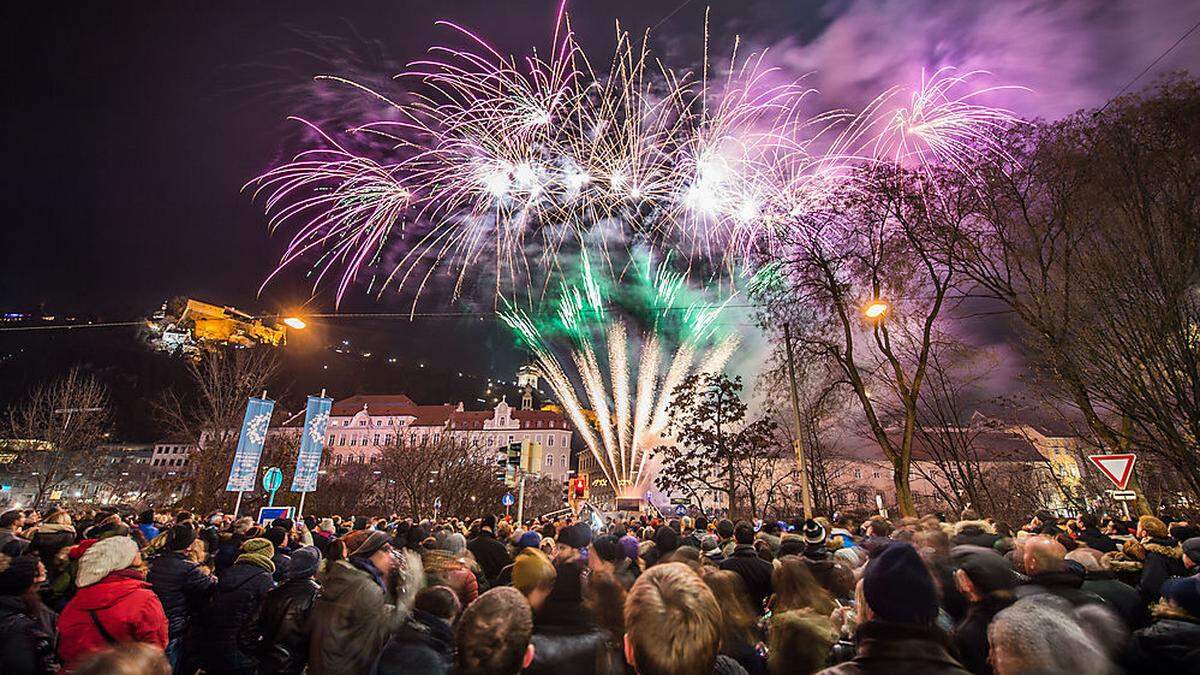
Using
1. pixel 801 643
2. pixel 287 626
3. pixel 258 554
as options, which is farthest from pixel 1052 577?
pixel 258 554

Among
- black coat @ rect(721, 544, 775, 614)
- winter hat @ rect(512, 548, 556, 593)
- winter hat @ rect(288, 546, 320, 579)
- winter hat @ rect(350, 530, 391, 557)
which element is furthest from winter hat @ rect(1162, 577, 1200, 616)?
winter hat @ rect(288, 546, 320, 579)

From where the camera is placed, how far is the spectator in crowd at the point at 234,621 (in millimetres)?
5500

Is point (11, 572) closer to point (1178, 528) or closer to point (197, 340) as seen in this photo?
point (197, 340)

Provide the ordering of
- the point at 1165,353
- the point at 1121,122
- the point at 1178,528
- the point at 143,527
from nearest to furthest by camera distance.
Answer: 1. the point at 1178,528
2. the point at 1165,353
3. the point at 143,527
4. the point at 1121,122

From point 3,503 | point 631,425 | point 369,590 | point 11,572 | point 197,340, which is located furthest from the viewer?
point 3,503

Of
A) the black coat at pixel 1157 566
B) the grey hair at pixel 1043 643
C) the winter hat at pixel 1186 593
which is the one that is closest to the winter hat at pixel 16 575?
the grey hair at pixel 1043 643

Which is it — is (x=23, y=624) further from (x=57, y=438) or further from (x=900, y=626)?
(x=57, y=438)

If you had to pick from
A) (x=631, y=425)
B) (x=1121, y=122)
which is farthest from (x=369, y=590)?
(x=631, y=425)

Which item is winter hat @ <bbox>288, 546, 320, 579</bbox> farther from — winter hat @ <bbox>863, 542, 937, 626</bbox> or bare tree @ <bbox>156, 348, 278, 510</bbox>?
bare tree @ <bbox>156, 348, 278, 510</bbox>

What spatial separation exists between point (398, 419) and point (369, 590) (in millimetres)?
105167

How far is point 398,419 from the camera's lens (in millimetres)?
101375

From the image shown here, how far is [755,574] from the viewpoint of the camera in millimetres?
6078

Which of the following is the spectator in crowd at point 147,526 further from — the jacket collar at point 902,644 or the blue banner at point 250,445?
the jacket collar at point 902,644

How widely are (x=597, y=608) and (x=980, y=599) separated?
285cm
